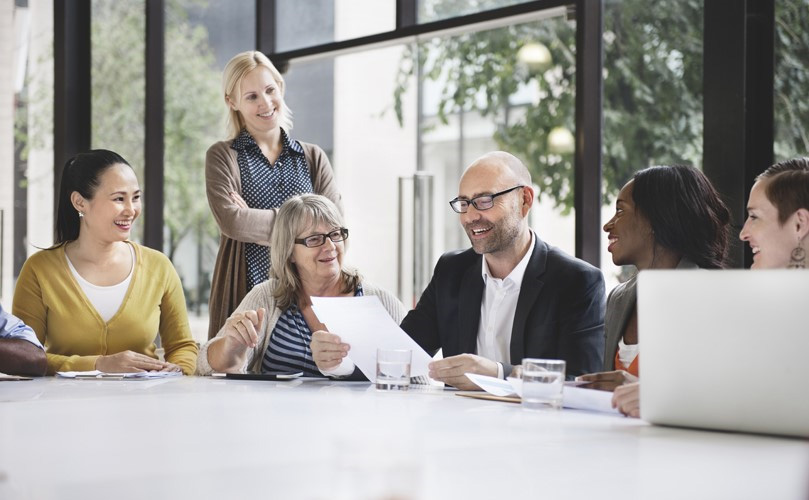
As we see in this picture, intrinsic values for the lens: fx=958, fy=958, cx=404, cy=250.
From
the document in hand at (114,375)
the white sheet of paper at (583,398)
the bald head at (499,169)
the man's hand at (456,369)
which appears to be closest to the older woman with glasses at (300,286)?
the document in hand at (114,375)

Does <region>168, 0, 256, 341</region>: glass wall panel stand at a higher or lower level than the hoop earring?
higher

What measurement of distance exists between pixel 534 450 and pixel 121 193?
2.31 metres

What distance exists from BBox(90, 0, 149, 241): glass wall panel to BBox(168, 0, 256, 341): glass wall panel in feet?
0.64

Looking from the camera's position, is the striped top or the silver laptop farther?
the striped top

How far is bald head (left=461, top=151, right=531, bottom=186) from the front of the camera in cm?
286

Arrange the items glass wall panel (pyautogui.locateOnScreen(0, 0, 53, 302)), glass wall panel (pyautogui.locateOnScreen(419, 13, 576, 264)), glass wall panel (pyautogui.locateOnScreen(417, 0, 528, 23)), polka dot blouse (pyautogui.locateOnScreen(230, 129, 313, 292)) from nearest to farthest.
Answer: polka dot blouse (pyautogui.locateOnScreen(230, 129, 313, 292)) → glass wall panel (pyautogui.locateOnScreen(419, 13, 576, 264)) → glass wall panel (pyautogui.locateOnScreen(417, 0, 528, 23)) → glass wall panel (pyautogui.locateOnScreen(0, 0, 53, 302))

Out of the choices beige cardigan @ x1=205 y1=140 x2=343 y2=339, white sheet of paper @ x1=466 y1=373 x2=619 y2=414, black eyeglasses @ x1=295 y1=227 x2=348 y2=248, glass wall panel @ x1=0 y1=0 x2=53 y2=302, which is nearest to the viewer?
white sheet of paper @ x1=466 y1=373 x2=619 y2=414

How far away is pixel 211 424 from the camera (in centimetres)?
157

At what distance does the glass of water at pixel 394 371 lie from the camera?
2215 mm

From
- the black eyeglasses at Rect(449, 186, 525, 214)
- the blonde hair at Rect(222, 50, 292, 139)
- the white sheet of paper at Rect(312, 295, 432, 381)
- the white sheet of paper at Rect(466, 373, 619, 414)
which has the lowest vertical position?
the white sheet of paper at Rect(466, 373, 619, 414)

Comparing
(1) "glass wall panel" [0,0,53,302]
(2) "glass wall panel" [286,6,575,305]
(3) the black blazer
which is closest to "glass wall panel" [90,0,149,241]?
(1) "glass wall panel" [0,0,53,302]

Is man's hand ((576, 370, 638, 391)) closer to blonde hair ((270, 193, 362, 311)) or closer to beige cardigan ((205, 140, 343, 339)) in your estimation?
blonde hair ((270, 193, 362, 311))

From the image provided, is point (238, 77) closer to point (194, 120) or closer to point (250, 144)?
point (250, 144)

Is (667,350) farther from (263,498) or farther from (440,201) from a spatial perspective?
(440,201)
